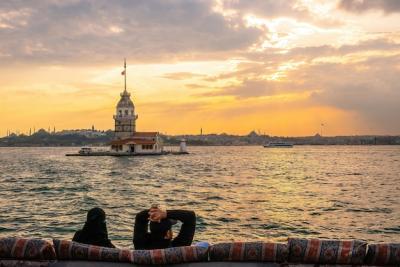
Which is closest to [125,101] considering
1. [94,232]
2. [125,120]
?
[125,120]

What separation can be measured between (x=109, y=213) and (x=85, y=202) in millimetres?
6273

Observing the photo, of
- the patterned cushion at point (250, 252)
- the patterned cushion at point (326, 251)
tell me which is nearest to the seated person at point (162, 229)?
the patterned cushion at point (250, 252)

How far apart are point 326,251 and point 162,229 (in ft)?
7.40

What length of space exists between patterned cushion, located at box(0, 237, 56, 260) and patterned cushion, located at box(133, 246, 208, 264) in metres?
1.12

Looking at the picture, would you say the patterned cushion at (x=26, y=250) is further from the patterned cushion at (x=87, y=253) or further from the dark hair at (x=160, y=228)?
the dark hair at (x=160, y=228)

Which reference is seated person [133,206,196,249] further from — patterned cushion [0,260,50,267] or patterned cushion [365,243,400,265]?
patterned cushion [365,243,400,265]

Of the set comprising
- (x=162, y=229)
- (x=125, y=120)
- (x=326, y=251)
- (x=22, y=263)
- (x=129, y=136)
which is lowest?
(x=22, y=263)

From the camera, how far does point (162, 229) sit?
23.7ft

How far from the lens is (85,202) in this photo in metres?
30.4

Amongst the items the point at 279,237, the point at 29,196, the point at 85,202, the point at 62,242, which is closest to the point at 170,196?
the point at 85,202


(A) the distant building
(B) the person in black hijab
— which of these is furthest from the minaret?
(B) the person in black hijab

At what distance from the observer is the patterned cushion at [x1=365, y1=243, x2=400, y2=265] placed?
20.6 feet

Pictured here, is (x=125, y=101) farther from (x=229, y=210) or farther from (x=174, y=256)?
(x=174, y=256)

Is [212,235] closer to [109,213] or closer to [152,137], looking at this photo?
[109,213]
